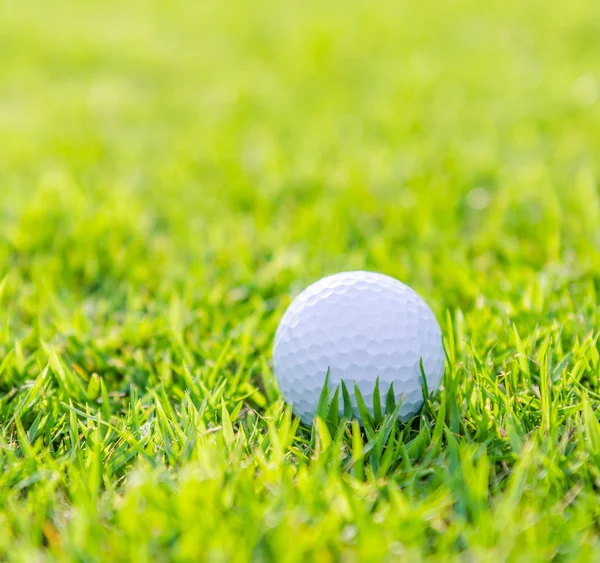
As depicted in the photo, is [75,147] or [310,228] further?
[75,147]

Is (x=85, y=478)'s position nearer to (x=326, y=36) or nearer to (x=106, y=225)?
(x=106, y=225)

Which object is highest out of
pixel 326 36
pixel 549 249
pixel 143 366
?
pixel 326 36

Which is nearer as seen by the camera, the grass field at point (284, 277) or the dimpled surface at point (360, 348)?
the grass field at point (284, 277)

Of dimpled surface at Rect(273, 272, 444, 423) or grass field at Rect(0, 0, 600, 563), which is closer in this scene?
grass field at Rect(0, 0, 600, 563)

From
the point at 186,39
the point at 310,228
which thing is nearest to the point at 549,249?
the point at 310,228
